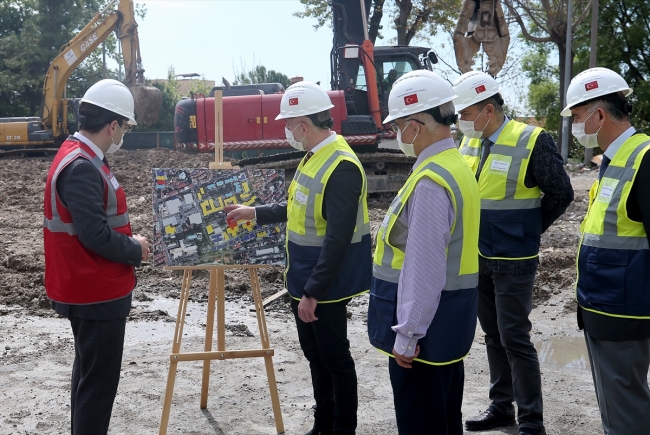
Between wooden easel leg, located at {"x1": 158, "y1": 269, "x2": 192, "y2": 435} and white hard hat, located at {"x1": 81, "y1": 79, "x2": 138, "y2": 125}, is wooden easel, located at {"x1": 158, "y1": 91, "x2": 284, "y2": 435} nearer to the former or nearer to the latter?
wooden easel leg, located at {"x1": 158, "y1": 269, "x2": 192, "y2": 435}

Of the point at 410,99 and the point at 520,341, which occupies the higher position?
the point at 410,99

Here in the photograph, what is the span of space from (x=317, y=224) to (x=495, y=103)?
140 cm

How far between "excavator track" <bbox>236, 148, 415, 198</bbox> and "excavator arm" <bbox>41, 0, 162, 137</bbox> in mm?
8967

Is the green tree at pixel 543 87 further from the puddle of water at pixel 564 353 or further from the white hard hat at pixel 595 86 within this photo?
the white hard hat at pixel 595 86

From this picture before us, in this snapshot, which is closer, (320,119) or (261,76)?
(320,119)

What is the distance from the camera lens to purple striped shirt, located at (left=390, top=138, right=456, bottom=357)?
3096mm

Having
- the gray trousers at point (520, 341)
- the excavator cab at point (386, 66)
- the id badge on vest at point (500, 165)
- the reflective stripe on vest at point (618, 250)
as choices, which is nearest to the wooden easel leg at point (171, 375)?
the gray trousers at point (520, 341)

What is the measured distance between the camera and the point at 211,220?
17.0 feet

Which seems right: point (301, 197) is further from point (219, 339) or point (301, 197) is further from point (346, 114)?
point (346, 114)

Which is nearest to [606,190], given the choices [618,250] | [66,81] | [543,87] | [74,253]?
[618,250]

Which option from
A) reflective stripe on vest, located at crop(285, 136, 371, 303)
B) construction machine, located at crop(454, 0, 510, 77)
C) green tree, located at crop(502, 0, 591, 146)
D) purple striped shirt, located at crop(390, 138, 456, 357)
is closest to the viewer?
purple striped shirt, located at crop(390, 138, 456, 357)

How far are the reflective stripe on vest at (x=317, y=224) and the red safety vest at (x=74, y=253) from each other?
1087 millimetres

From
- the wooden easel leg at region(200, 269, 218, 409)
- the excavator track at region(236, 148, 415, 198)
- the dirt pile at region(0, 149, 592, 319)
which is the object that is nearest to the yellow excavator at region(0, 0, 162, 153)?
the dirt pile at region(0, 149, 592, 319)

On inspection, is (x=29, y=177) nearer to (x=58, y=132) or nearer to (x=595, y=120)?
A: (x=58, y=132)
